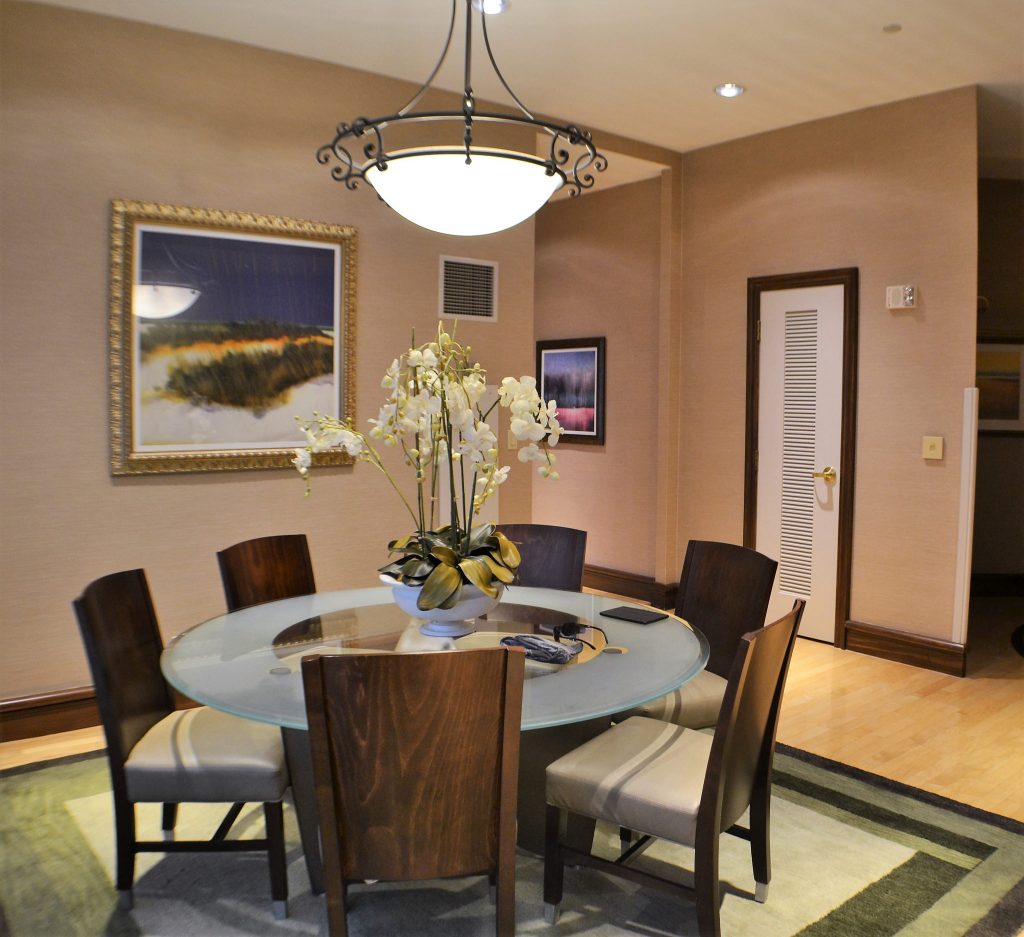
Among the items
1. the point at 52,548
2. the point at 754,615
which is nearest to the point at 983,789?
the point at 754,615

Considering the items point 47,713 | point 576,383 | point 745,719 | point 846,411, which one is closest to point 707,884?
point 745,719

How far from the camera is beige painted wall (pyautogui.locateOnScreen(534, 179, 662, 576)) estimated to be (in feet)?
20.0

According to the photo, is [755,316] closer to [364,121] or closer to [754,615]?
[754,615]

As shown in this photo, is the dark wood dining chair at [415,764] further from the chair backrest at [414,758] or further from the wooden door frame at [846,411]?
the wooden door frame at [846,411]

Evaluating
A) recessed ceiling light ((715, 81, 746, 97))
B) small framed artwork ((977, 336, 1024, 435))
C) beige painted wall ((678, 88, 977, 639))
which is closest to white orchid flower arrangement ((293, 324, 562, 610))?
recessed ceiling light ((715, 81, 746, 97))

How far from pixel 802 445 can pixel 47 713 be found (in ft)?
13.4

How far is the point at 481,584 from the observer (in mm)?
2348

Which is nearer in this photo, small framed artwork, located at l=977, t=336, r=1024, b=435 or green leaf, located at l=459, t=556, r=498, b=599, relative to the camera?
green leaf, located at l=459, t=556, r=498, b=599

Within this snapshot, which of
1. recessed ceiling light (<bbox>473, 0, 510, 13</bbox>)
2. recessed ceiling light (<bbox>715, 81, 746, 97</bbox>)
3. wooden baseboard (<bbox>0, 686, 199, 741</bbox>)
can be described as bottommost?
wooden baseboard (<bbox>0, 686, 199, 741</bbox>)

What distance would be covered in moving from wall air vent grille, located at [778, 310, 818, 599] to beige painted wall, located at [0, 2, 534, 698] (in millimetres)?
2544

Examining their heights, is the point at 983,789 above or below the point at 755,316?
below

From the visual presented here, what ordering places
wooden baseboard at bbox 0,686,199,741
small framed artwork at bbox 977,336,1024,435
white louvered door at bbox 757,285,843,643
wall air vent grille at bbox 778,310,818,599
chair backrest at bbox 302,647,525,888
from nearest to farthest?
chair backrest at bbox 302,647,525,888
wooden baseboard at bbox 0,686,199,741
white louvered door at bbox 757,285,843,643
wall air vent grille at bbox 778,310,818,599
small framed artwork at bbox 977,336,1024,435

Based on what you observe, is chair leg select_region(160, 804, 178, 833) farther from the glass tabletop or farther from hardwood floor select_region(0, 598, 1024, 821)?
hardwood floor select_region(0, 598, 1024, 821)

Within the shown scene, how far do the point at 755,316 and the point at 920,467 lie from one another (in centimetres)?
135
